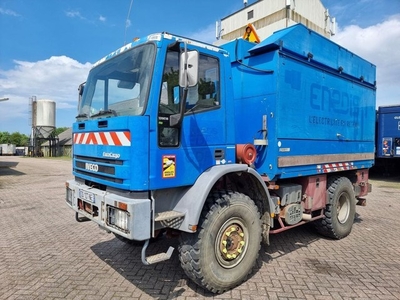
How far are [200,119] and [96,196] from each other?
4.97 feet

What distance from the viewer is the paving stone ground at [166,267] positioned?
352 centimetres

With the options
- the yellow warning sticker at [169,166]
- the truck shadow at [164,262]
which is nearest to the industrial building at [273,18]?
the yellow warning sticker at [169,166]

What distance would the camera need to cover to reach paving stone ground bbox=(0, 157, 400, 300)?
3.52m

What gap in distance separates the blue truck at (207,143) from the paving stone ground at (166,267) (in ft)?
1.73

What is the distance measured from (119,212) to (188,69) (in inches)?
64.9

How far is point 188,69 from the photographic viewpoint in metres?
2.90

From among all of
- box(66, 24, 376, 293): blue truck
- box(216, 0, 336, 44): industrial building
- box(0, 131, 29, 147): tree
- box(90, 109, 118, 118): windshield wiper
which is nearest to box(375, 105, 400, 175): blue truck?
box(216, 0, 336, 44): industrial building

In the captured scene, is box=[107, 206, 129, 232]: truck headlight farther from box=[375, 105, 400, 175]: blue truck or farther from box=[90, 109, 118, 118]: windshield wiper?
box=[375, 105, 400, 175]: blue truck

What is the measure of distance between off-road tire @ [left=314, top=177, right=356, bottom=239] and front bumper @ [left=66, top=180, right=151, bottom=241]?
3749 millimetres

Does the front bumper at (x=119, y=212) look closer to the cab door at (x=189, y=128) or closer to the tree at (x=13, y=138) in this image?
the cab door at (x=189, y=128)

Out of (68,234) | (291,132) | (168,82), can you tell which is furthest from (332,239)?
(68,234)

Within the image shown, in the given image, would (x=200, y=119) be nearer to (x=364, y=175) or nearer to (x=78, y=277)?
(x=78, y=277)

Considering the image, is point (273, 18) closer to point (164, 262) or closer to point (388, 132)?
point (164, 262)

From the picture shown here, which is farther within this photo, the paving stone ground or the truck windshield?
the paving stone ground
